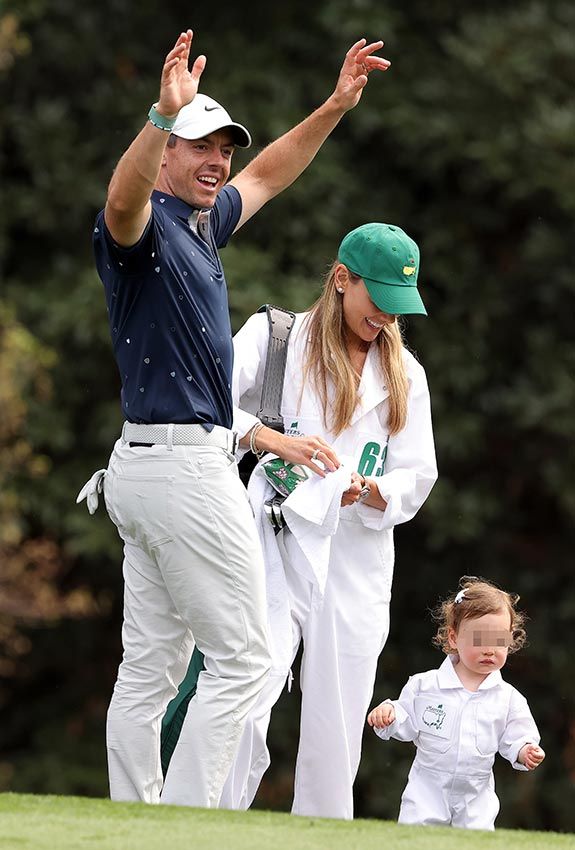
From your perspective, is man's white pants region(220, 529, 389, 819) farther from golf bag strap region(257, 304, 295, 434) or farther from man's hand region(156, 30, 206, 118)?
man's hand region(156, 30, 206, 118)

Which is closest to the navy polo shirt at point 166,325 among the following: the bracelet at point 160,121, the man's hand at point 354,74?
the bracelet at point 160,121

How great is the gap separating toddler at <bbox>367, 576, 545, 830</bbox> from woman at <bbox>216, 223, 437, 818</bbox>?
0.84 ft

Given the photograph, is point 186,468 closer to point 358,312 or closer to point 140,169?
point 140,169

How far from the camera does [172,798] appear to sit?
4.89 metres

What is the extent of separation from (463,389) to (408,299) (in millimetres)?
7292

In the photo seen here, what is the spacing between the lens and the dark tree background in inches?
496

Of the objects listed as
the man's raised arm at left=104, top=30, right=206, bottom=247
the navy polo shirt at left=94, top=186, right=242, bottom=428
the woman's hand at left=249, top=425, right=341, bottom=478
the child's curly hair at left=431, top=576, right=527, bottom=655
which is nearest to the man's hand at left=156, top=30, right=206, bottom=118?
the man's raised arm at left=104, top=30, right=206, bottom=247

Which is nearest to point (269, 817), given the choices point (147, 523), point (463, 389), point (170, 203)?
point (147, 523)

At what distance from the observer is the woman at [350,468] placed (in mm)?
5555

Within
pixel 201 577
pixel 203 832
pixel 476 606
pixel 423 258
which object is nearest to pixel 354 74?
pixel 476 606

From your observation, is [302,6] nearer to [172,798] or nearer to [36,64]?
[36,64]

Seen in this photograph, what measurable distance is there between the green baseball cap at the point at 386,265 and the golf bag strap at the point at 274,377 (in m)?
0.31

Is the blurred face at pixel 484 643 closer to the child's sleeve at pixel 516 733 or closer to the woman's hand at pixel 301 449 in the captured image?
the child's sleeve at pixel 516 733

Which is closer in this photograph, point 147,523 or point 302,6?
point 147,523
